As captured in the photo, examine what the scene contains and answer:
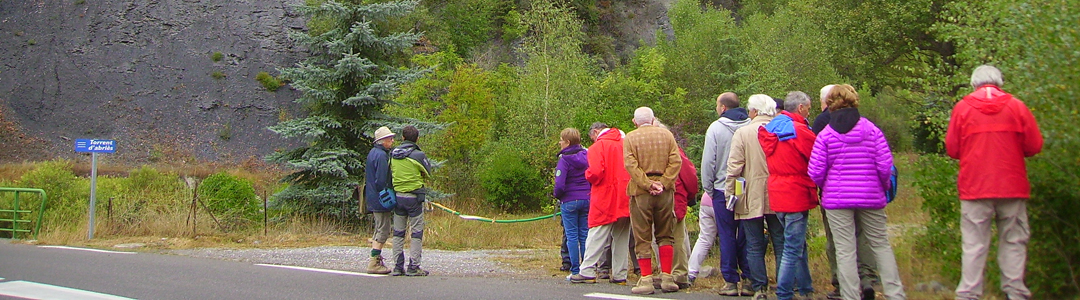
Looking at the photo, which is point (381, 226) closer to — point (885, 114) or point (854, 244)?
point (854, 244)

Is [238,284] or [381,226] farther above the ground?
[381,226]

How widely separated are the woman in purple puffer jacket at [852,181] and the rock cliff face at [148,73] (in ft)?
120

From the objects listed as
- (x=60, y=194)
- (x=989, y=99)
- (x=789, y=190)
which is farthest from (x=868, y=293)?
(x=60, y=194)

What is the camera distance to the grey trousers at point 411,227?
29.1 feet

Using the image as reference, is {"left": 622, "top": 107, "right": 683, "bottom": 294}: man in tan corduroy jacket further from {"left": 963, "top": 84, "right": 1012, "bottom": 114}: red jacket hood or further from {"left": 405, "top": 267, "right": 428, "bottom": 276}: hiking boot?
{"left": 405, "top": 267, "right": 428, "bottom": 276}: hiking boot

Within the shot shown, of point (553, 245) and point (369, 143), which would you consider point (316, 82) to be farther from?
point (553, 245)

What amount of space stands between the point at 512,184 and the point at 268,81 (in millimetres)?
18653

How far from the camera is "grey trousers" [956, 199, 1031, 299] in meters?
5.42

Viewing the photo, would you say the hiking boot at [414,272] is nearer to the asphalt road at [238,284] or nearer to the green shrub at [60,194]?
the asphalt road at [238,284]

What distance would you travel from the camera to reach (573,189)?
870 centimetres

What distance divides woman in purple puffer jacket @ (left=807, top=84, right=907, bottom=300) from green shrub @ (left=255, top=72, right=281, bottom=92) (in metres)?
39.6

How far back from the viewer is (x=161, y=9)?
44.9 meters

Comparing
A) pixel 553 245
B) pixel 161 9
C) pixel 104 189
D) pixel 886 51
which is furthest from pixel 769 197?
pixel 161 9

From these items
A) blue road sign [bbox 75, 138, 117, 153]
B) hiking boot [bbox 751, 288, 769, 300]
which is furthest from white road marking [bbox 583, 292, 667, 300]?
blue road sign [bbox 75, 138, 117, 153]
